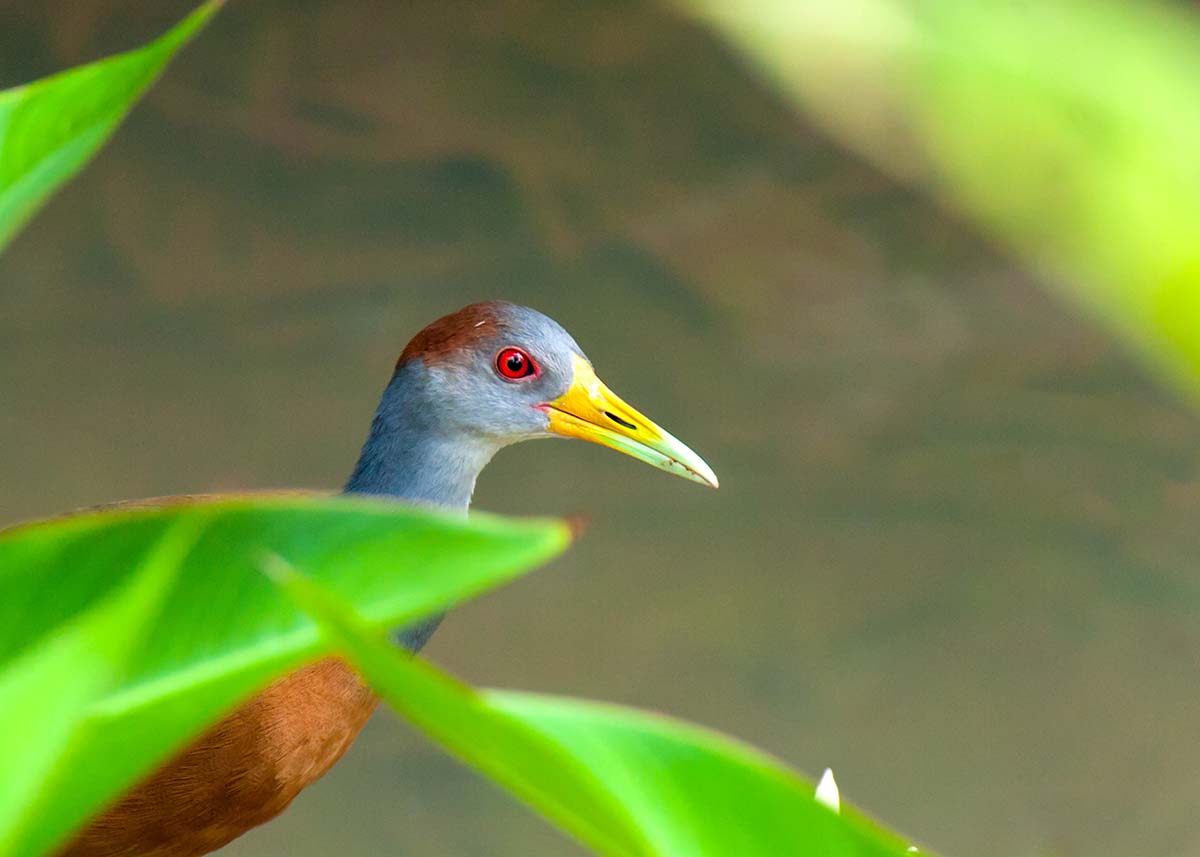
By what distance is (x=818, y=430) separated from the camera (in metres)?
2.58

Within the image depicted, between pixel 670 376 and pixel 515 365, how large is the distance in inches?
59.6

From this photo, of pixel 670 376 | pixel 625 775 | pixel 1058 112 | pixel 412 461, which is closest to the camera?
pixel 1058 112

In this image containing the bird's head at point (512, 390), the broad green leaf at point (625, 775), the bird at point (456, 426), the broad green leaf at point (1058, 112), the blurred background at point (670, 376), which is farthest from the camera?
the blurred background at point (670, 376)

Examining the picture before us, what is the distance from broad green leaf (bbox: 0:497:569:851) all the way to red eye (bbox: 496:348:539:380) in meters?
0.76

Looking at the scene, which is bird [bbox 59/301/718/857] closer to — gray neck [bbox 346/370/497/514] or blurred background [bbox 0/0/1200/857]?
gray neck [bbox 346/370/497/514]

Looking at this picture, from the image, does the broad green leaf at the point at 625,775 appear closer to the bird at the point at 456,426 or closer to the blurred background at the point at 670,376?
the bird at the point at 456,426

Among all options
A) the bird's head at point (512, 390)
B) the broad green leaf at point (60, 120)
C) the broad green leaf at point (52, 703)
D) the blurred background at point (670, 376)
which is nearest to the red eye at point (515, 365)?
the bird's head at point (512, 390)

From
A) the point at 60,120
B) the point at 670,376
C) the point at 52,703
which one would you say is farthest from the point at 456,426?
the point at 670,376

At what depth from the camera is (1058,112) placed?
104mm

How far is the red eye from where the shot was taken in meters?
1.04

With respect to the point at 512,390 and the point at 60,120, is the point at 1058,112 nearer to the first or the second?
the point at 60,120

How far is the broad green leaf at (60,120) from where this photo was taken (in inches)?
11.9

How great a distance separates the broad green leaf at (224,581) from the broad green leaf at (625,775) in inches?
0.9

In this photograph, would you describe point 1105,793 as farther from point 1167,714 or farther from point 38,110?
point 38,110
